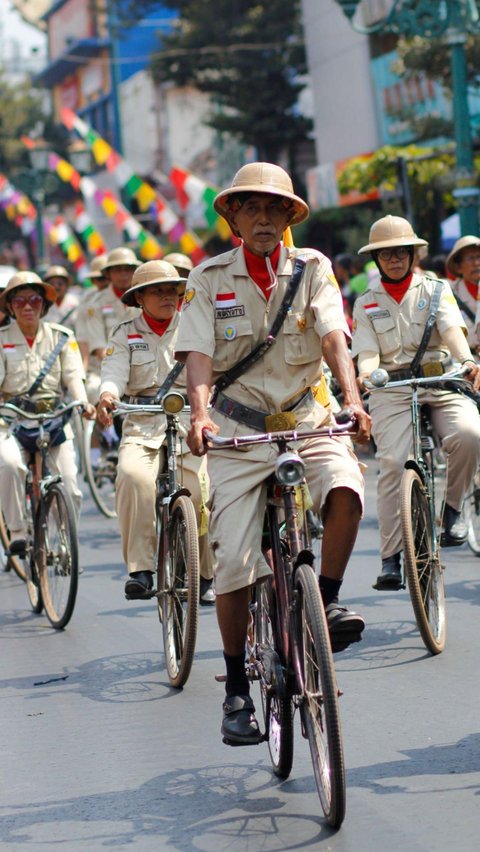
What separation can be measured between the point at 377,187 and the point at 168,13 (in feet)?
137

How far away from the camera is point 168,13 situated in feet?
209

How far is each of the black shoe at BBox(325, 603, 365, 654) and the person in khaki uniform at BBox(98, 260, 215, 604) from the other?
265 centimetres

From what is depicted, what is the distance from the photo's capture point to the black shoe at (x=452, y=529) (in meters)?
8.09

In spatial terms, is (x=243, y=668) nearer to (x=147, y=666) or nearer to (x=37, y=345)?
(x=147, y=666)

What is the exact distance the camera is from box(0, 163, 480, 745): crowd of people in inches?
210

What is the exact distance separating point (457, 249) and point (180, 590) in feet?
15.4

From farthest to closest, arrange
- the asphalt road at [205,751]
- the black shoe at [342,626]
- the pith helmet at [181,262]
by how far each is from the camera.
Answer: the pith helmet at [181,262], the black shoe at [342,626], the asphalt road at [205,751]

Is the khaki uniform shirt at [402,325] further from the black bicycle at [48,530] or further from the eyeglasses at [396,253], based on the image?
the black bicycle at [48,530]

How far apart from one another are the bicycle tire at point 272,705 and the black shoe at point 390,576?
2306mm

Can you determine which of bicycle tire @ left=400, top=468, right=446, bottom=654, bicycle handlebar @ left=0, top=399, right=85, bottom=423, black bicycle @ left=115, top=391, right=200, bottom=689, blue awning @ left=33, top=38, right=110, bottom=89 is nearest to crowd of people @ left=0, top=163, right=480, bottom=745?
bicycle handlebar @ left=0, top=399, right=85, bottom=423

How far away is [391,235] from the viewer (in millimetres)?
8180

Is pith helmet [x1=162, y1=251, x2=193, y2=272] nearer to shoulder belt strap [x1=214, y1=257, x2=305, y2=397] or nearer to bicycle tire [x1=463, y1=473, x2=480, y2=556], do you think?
A: bicycle tire [x1=463, y1=473, x2=480, y2=556]

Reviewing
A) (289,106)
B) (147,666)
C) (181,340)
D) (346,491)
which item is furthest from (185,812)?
(289,106)

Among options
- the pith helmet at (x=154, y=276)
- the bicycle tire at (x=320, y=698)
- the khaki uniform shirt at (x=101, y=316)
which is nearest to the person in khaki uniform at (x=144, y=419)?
the pith helmet at (x=154, y=276)
